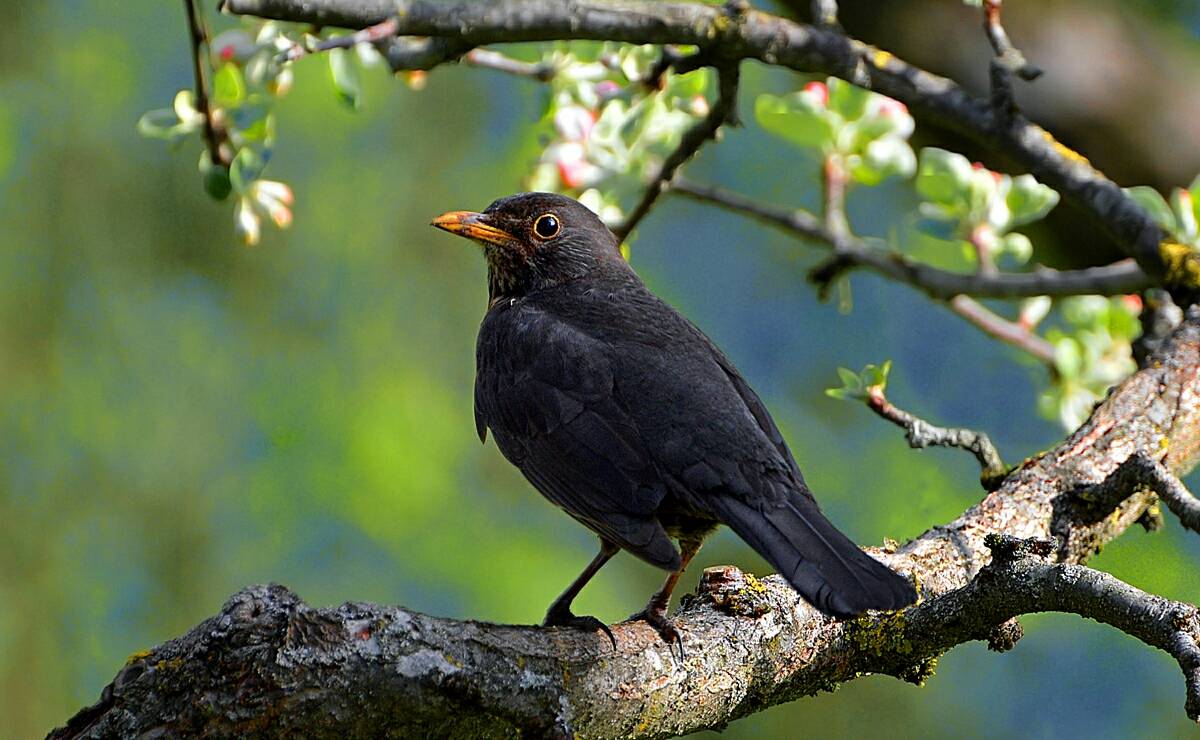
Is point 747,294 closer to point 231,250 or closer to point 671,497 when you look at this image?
point 231,250

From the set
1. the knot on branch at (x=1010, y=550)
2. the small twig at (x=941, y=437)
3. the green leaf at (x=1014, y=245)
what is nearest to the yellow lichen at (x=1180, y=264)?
the green leaf at (x=1014, y=245)

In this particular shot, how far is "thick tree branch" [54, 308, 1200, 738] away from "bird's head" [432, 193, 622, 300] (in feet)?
5.69

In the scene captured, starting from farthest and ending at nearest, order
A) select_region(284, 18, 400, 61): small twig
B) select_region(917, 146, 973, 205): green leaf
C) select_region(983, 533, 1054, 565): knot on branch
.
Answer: select_region(917, 146, 973, 205): green leaf
select_region(284, 18, 400, 61): small twig
select_region(983, 533, 1054, 565): knot on branch

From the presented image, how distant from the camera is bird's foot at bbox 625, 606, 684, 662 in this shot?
3.04m

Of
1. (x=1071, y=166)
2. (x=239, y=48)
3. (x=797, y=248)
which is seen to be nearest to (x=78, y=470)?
(x=239, y=48)

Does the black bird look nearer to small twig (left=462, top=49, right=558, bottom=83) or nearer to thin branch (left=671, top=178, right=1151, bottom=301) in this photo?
small twig (left=462, top=49, right=558, bottom=83)

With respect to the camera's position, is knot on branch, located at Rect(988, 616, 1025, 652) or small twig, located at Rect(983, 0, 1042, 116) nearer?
knot on branch, located at Rect(988, 616, 1025, 652)

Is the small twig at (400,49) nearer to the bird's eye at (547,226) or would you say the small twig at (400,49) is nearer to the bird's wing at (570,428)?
the bird's wing at (570,428)

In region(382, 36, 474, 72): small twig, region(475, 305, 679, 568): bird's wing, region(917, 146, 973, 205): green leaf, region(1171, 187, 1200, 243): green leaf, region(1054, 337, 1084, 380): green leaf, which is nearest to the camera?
region(475, 305, 679, 568): bird's wing

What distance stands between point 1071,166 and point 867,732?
410 cm

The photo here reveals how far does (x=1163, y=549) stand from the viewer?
5938 millimetres

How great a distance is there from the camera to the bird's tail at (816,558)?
2846mm

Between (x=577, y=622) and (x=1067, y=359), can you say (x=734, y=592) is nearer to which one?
(x=577, y=622)

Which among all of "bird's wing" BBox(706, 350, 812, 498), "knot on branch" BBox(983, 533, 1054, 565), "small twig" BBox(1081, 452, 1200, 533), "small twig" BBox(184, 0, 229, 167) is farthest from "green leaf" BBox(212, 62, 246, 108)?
"small twig" BBox(1081, 452, 1200, 533)
